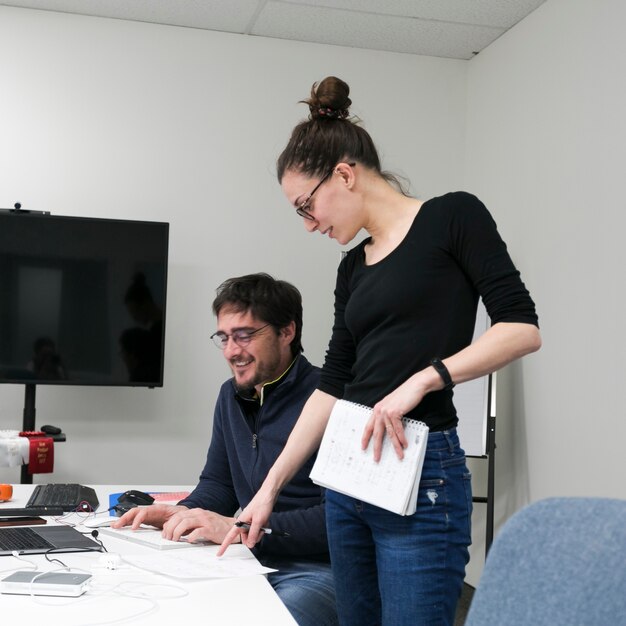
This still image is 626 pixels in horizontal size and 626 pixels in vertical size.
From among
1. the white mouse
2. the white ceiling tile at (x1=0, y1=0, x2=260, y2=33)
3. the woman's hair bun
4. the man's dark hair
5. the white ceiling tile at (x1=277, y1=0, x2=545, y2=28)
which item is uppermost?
the white ceiling tile at (x1=0, y1=0, x2=260, y2=33)

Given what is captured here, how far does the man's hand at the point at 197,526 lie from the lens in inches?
68.4

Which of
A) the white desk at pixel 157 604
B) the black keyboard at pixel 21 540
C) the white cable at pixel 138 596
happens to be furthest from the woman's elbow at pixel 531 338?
the black keyboard at pixel 21 540

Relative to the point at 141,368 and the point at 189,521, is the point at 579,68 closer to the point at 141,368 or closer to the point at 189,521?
the point at 141,368

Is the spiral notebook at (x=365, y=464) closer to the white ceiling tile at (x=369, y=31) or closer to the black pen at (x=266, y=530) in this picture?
the black pen at (x=266, y=530)

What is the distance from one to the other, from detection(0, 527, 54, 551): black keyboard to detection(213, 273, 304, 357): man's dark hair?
0.74 meters

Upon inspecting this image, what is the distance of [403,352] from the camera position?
1533mm

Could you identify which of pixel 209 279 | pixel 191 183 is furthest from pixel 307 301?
pixel 191 183

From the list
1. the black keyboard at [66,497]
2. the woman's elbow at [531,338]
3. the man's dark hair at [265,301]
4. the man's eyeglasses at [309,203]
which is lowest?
the black keyboard at [66,497]

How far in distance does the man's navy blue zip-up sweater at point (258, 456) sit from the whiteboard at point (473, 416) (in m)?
1.58

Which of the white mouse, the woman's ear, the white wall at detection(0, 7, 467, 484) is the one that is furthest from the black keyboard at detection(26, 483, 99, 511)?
the white wall at detection(0, 7, 467, 484)

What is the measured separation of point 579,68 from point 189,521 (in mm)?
2399

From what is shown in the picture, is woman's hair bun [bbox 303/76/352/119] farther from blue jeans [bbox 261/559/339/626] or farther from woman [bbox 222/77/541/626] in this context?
blue jeans [bbox 261/559/339/626]

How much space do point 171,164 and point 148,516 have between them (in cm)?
244

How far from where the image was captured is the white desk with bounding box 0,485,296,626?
4.09 feet
